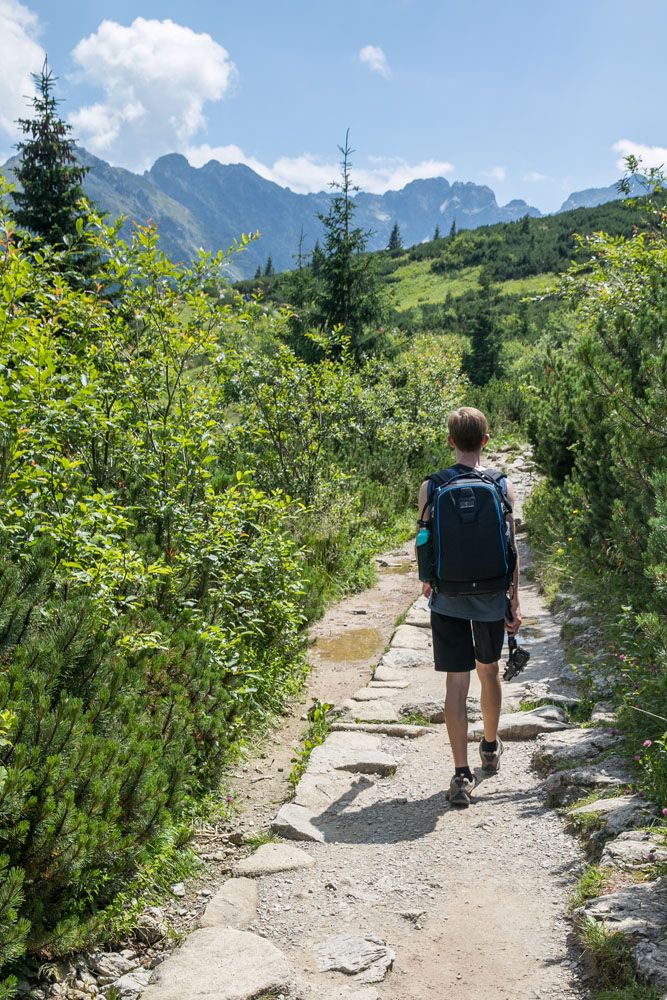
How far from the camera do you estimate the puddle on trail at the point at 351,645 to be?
7328 mm

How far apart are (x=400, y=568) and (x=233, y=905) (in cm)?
740

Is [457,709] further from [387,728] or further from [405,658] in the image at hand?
[405,658]

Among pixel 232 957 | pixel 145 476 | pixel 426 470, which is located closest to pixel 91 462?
pixel 145 476

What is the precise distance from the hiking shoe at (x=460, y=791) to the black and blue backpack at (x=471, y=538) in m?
1.16

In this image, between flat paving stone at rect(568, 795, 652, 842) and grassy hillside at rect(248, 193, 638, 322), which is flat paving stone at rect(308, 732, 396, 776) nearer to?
flat paving stone at rect(568, 795, 652, 842)

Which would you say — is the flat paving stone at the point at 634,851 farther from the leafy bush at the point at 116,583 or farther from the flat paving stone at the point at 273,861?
the leafy bush at the point at 116,583

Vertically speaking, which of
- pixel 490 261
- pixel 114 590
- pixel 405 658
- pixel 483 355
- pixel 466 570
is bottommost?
pixel 405 658

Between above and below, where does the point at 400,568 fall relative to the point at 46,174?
below

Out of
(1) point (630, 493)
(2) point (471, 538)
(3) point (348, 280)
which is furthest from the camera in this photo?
(3) point (348, 280)

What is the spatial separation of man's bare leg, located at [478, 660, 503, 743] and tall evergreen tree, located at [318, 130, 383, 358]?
15.6 meters

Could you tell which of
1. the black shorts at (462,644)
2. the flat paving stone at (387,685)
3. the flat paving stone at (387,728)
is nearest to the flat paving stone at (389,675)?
the flat paving stone at (387,685)

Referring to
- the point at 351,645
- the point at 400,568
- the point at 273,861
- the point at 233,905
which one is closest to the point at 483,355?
the point at 400,568

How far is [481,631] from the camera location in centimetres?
395

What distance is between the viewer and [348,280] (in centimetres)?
1914
